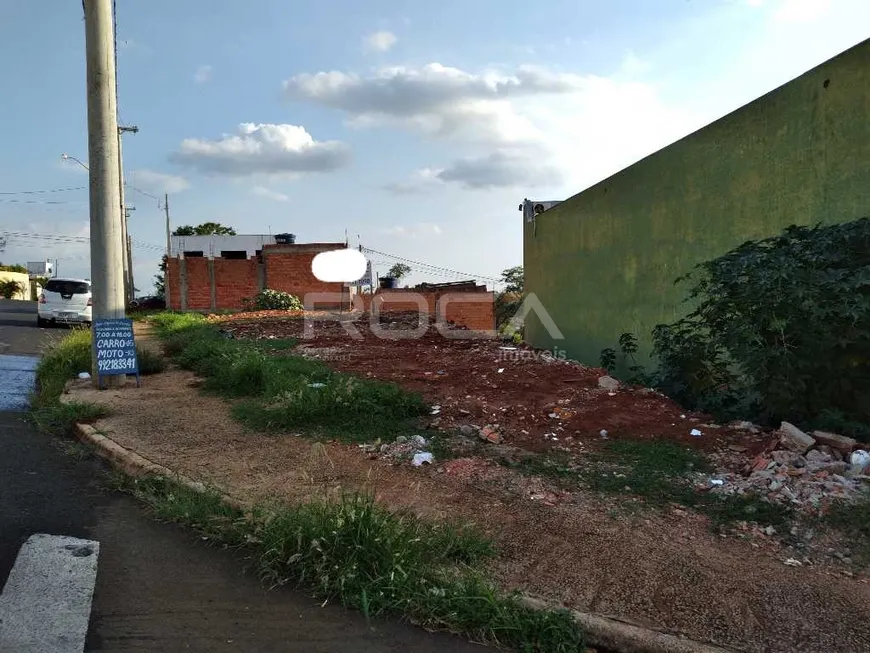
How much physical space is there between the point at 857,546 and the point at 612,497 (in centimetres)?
132

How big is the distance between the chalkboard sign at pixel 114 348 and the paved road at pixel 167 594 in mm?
3481

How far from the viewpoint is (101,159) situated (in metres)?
7.62

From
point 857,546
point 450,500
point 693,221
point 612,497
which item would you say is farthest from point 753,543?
point 693,221

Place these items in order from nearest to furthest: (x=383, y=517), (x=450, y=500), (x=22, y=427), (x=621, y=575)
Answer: (x=621, y=575)
(x=383, y=517)
(x=450, y=500)
(x=22, y=427)

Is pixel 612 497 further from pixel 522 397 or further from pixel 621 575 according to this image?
pixel 522 397

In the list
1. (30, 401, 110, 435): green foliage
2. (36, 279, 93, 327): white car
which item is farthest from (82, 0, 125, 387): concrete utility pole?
(36, 279, 93, 327): white car

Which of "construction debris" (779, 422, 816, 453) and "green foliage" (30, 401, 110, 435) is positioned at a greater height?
"construction debris" (779, 422, 816, 453)

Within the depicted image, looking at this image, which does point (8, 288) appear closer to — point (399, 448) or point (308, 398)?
point (308, 398)

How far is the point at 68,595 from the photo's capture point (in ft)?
9.61

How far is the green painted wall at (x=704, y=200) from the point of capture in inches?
212

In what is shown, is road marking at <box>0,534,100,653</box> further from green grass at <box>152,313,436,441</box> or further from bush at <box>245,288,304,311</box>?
bush at <box>245,288,304,311</box>

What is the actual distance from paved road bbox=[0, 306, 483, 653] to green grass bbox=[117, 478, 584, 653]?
3.6 inches

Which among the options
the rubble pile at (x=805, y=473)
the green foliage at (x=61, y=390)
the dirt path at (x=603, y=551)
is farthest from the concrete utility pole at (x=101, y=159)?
the rubble pile at (x=805, y=473)

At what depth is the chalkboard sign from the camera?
7730mm
